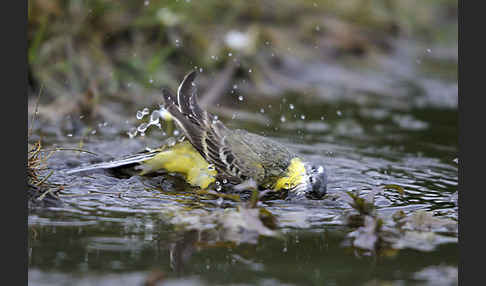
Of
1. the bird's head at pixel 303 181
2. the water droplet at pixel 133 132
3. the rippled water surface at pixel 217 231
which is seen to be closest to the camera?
the rippled water surface at pixel 217 231

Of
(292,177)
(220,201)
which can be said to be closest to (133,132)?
(292,177)

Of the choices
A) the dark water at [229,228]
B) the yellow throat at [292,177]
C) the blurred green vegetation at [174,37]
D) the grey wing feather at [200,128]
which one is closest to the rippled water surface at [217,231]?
the dark water at [229,228]

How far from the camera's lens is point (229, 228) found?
425cm

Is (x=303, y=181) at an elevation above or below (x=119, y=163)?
below

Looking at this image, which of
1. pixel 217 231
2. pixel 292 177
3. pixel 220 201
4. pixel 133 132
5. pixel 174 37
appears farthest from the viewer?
pixel 174 37

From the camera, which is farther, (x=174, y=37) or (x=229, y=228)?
(x=174, y=37)

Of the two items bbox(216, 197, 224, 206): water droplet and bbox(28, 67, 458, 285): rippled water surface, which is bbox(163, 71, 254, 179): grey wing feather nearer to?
bbox(28, 67, 458, 285): rippled water surface

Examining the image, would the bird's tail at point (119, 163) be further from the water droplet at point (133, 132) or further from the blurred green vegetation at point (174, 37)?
the blurred green vegetation at point (174, 37)

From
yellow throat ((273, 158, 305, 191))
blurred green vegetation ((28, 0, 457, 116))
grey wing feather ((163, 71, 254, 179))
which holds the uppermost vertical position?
blurred green vegetation ((28, 0, 457, 116))

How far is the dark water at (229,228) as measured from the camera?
3594 millimetres

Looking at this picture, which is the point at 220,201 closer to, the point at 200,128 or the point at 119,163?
the point at 200,128

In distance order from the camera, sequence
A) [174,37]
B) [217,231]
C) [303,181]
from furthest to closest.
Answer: [174,37] → [303,181] → [217,231]

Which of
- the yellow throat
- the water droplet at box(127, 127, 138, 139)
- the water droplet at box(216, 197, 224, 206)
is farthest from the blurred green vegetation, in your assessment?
the water droplet at box(216, 197, 224, 206)

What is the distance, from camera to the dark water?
359 cm
